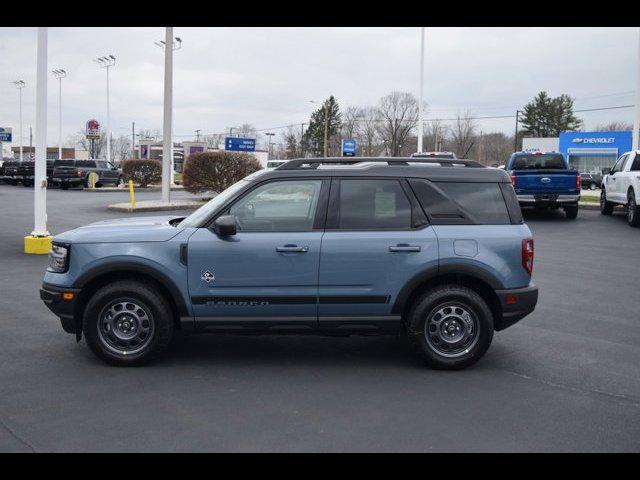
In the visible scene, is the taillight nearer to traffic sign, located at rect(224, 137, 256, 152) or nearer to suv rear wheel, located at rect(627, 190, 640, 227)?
suv rear wheel, located at rect(627, 190, 640, 227)

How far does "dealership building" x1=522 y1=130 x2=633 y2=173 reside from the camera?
68938 mm

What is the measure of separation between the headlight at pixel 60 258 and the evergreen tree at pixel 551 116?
106 metres

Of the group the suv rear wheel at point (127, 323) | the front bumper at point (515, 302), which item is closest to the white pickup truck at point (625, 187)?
the front bumper at point (515, 302)

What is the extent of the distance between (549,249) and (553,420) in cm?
981

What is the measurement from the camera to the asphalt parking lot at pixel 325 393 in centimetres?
436

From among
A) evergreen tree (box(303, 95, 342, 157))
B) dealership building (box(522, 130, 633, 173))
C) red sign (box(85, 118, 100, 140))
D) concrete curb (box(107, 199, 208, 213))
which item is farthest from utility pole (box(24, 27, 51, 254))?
evergreen tree (box(303, 95, 342, 157))

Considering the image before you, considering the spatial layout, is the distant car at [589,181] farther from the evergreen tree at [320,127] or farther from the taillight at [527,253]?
the evergreen tree at [320,127]

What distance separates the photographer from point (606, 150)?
70.2 m

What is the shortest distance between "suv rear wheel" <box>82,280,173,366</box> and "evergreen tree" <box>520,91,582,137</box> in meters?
105

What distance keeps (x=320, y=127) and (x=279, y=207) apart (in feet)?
343

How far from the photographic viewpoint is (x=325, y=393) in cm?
528

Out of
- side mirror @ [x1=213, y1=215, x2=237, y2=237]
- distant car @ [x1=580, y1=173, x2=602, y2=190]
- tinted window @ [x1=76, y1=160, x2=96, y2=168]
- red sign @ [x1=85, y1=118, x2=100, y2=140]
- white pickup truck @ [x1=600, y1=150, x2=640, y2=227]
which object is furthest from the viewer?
red sign @ [x1=85, y1=118, x2=100, y2=140]
